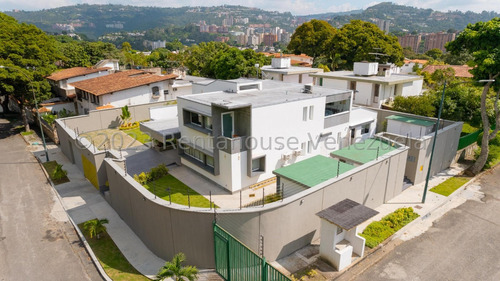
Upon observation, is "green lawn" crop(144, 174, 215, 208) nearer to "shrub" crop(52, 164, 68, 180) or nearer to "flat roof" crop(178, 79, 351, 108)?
"flat roof" crop(178, 79, 351, 108)

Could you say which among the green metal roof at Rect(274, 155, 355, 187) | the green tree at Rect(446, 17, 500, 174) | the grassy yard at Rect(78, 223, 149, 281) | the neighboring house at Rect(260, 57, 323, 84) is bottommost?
the grassy yard at Rect(78, 223, 149, 281)

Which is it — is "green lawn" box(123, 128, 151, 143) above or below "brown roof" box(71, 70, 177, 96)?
below

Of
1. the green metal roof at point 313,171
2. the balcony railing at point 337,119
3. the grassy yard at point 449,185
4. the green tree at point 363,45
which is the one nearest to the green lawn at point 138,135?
the balcony railing at point 337,119

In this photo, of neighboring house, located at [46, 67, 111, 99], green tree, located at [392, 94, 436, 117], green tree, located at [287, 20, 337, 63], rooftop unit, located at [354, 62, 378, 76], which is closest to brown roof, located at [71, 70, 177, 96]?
neighboring house, located at [46, 67, 111, 99]

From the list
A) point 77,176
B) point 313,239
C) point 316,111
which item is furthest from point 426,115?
point 77,176

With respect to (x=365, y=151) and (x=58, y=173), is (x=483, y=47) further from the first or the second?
(x=58, y=173)

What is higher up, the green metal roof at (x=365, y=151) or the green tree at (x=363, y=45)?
the green tree at (x=363, y=45)

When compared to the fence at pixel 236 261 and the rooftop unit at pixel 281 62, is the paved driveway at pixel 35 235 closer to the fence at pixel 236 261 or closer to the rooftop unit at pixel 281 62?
the fence at pixel 236 261

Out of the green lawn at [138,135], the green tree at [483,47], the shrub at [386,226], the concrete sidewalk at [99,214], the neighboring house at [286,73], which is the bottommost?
the concrete sidewalk at [99,214]

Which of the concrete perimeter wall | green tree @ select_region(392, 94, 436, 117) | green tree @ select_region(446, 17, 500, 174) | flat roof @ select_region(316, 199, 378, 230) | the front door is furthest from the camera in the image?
green tree @ select_region(392, 94, 436, 117)
